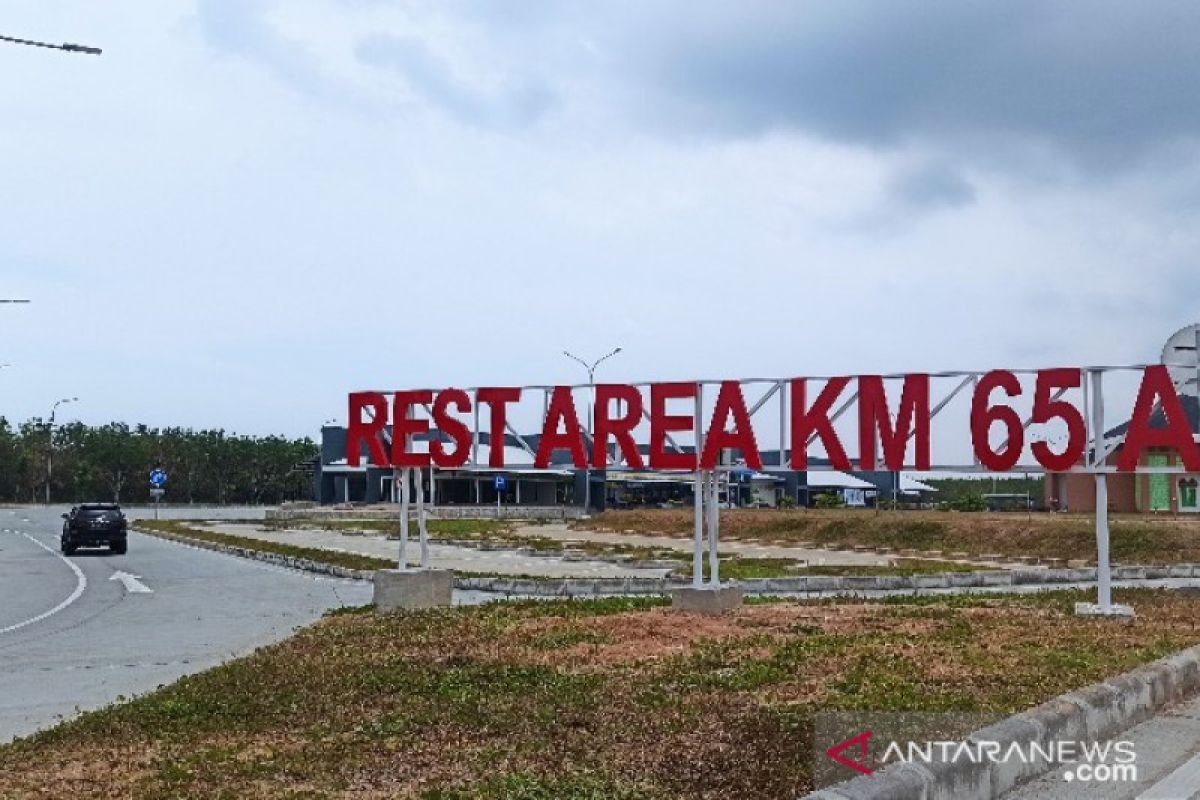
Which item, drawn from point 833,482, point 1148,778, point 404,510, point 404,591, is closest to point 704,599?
point 404,591

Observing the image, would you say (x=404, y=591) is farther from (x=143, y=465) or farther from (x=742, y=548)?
(x=143, y=465)

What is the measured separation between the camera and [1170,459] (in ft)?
156

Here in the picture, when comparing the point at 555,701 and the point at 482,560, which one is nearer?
the point at 555,701

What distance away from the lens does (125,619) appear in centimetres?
1991

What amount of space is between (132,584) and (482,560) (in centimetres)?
1100

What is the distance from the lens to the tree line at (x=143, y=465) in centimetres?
12444

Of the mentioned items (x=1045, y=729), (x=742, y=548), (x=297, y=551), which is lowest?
(x=742, y=548)

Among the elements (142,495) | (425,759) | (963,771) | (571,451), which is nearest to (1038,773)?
(963,771)

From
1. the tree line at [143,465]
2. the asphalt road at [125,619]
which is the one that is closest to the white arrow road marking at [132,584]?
the asphalt road at [125,619]

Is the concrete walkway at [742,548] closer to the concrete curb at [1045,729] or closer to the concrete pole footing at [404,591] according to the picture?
the concrete pole footing at [404,591]

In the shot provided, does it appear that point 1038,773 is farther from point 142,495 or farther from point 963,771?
point 142,495

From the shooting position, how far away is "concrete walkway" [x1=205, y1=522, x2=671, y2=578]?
98.5 feet

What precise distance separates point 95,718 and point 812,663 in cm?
695

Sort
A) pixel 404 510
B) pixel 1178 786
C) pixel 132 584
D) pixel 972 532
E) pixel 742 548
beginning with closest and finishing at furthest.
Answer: pixel 1178 786 → pixel 404 510 → pixel 132 584 → pixel 972 532 → pixel 742 548
